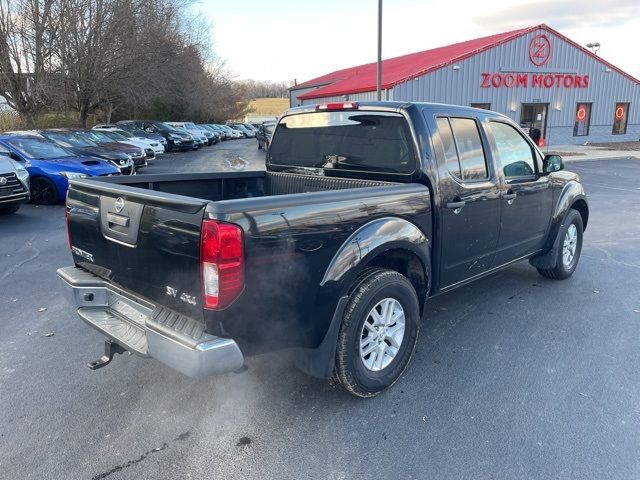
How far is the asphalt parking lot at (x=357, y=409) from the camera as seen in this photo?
2664 millimetres

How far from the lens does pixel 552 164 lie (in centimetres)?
477

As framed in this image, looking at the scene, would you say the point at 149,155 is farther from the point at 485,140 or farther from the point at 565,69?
the point at 565,69

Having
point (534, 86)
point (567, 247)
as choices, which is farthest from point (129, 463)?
point (534, 86)

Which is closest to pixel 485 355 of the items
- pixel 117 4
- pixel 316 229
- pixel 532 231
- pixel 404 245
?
pixel 404 245

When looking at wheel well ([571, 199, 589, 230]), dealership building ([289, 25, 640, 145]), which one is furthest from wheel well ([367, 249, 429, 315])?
dealership building ([289, 25, 640, 145])

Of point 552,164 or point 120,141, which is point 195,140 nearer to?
point 120,141

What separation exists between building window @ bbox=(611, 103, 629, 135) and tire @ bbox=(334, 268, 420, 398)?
33.5m

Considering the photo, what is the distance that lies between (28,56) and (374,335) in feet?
90.3

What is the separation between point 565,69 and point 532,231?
2768 centimetres

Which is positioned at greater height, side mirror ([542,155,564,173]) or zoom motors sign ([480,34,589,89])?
zoom motors sign ([480,34,589,89])

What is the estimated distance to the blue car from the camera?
10422 millimetres

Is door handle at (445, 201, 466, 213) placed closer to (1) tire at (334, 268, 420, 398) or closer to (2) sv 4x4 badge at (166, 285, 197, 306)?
(1) tire at (334, 268, 420, 398)

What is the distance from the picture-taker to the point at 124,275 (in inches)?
119

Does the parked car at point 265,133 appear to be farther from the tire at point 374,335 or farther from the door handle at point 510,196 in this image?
the tire at point 374,335
